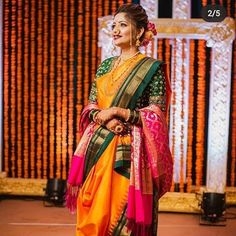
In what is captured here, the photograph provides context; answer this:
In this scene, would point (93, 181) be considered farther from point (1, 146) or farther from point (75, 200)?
point (1, 146)

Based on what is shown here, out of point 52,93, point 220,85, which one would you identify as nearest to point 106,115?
point 220,85

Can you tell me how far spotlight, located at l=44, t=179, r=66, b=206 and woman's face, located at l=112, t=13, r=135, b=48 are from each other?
2.36 metres

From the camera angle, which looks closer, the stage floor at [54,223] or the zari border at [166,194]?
the stage floor at [54,223]

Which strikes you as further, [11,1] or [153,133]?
[11,1]

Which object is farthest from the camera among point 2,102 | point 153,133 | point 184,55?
point 2,102

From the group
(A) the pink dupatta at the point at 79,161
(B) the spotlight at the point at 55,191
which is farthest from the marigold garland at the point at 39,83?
(A) the pink dupatta at the point at 79,161

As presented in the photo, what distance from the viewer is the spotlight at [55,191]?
4.17 meters

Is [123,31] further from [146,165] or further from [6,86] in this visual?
[6,86]

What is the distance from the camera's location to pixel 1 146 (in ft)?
14.4

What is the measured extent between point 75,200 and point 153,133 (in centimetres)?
49

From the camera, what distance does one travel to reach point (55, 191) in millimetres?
4164

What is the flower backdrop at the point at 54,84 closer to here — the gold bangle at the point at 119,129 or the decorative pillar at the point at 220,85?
the decorative pillar at the point at 220,85

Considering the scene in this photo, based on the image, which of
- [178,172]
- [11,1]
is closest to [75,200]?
[178,172]

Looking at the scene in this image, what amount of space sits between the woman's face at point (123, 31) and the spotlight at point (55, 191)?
236 cm
